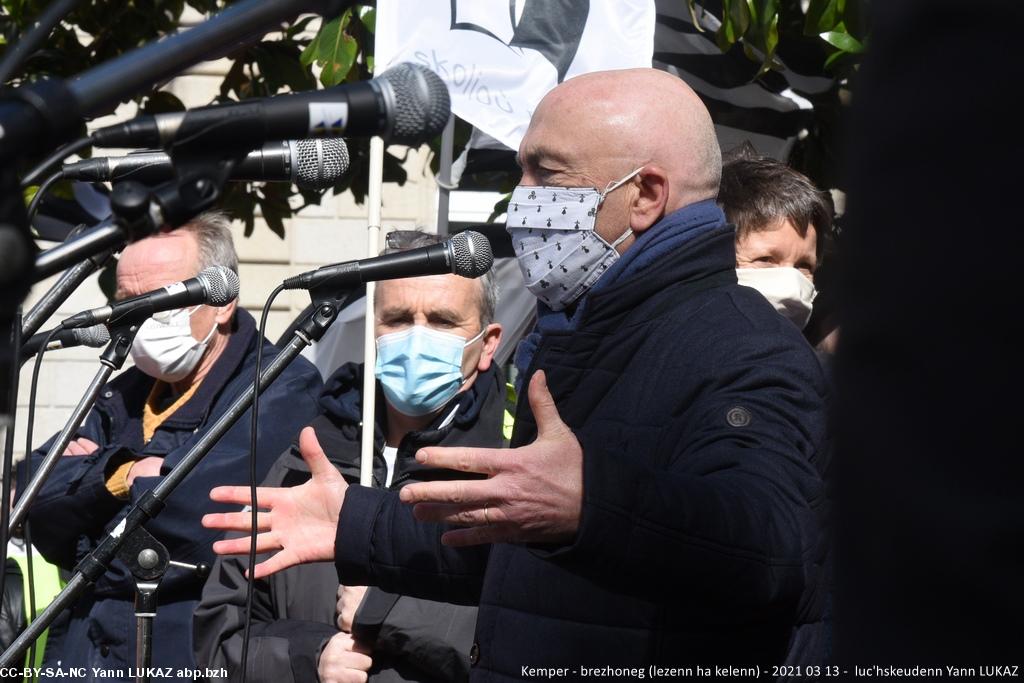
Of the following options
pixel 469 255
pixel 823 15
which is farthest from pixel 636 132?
pixel 823 15

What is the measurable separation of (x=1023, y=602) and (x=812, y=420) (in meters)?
1.58

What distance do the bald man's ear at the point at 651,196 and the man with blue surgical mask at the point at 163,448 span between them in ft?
4.86

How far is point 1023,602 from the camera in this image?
62cm

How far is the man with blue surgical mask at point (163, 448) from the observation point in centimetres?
376

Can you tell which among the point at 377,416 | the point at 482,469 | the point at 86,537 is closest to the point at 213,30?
the point at 482,469

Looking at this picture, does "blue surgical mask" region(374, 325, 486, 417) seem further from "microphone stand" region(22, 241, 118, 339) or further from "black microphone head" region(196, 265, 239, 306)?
"microphone stand" region(22, 241, 118, 339)

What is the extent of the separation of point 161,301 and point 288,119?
4.45 ft

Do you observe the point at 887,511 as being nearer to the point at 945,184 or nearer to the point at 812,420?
the point at 945,184

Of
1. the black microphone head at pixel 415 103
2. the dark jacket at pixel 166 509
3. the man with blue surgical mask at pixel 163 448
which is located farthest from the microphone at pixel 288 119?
the dark jacket at pixel 166 509

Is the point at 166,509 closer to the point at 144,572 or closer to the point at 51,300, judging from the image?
the point at 144,572

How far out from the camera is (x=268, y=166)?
1.73 meters

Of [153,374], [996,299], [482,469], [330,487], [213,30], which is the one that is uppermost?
[996,299]

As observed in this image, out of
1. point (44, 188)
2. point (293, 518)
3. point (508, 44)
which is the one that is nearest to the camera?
point (44, 188)

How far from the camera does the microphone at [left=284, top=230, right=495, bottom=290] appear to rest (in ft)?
8.29
